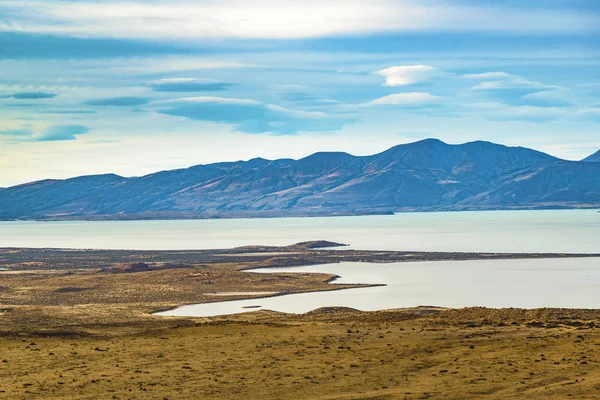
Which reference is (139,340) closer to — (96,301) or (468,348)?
(468,348)

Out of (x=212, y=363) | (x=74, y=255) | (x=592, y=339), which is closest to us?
(x=212, y=363)

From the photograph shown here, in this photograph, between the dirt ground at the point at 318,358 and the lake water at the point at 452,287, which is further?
the lake water at the point at 452,287

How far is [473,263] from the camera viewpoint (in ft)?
404

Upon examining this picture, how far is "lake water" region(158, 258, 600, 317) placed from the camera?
7269 cm

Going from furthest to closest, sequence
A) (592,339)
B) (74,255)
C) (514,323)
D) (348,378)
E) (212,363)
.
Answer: (74,255) → (514,323) → (592,339) → (212,363) → (348,378)

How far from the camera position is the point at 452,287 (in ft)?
292

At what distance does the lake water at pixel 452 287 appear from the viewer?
72688 millimetres

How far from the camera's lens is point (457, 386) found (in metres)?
28.5

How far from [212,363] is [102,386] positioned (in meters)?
5.07

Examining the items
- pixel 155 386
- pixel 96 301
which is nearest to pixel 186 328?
pixel 155 386

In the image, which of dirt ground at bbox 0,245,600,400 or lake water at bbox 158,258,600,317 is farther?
lake water at bbox 158,258,600,317

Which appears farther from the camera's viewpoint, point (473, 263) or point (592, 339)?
point (473, 263)

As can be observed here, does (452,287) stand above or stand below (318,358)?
below

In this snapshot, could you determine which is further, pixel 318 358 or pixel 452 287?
pixel 452 287
